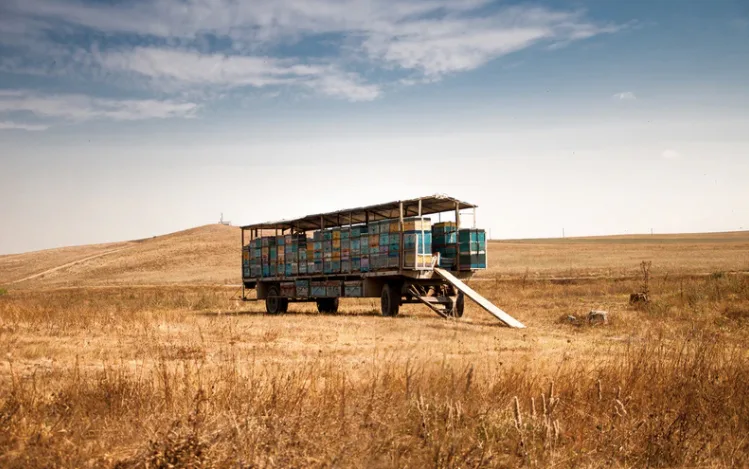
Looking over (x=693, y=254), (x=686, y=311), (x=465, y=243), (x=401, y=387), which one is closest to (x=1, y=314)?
(x=465, y=243)

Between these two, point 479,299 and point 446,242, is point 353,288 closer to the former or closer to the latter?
point 446,242

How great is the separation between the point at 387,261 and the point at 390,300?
1.36 metres

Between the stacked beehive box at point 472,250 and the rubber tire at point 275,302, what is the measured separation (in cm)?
892

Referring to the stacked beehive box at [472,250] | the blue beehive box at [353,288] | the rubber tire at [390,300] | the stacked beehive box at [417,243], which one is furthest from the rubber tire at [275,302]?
the stacked beehive box at [472,250]

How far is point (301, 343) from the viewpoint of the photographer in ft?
48.8

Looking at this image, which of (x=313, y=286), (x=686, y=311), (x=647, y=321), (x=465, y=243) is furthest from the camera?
(x=313, y=286)

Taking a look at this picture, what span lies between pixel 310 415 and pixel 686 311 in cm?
1788

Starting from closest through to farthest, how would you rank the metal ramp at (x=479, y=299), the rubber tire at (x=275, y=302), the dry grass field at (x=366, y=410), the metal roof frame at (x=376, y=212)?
the dry grass field at (x=366, y=410) → the metal ramp at (x=479, y=299) → the metal roof frame at (x=376, y=212) → the rubber tire at (x=275, y=302)

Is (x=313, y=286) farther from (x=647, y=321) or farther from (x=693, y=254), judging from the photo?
(x=693, y=254)

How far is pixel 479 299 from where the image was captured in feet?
69.8

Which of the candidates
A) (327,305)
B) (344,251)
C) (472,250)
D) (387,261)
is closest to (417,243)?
(387,261)

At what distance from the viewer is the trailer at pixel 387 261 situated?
22219mm

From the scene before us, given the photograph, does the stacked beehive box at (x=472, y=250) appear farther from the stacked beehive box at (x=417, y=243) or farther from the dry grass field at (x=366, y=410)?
the dry grass field at (x=366, y=410)

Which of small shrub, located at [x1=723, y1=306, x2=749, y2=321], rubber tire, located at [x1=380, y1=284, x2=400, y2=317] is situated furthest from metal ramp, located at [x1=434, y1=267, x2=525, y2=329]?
small shrub, located at [x1=723, y1=306, x2=749, y2=321]
